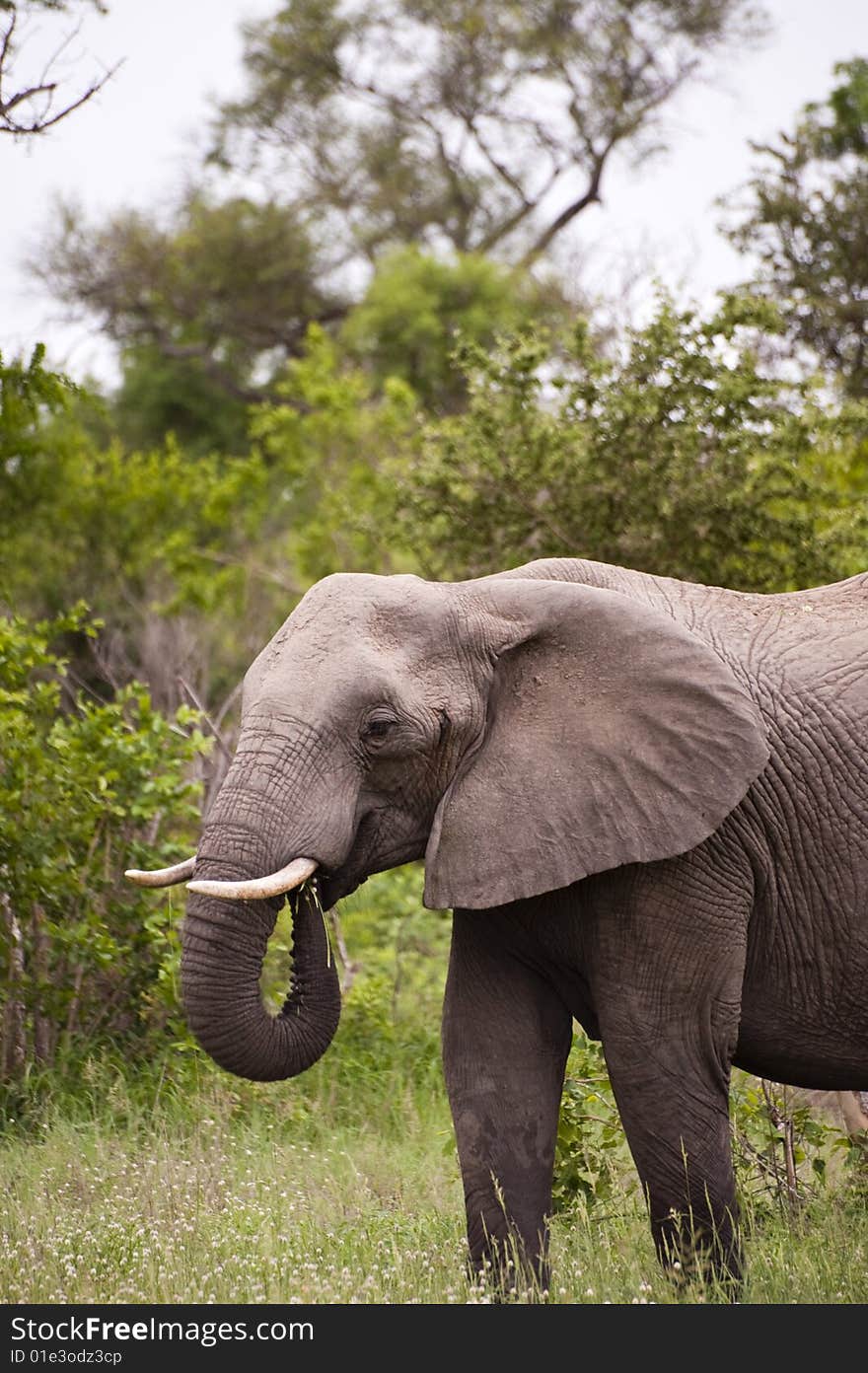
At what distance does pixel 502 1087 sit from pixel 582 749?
3.24 feet

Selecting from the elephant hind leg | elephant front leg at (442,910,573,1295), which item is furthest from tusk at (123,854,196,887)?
the elephant hind leg

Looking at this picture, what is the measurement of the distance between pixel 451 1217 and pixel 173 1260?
43.5 inches

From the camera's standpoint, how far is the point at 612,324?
13109 millimetres

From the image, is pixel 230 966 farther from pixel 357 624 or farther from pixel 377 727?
pixel 357 624

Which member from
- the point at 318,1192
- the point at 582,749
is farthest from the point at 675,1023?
the point at 318,1192

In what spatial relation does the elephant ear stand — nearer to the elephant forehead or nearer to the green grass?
the elephant forehead

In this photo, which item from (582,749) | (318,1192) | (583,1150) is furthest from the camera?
(583,1150)

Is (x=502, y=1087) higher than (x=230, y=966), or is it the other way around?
(x=230, y=966)

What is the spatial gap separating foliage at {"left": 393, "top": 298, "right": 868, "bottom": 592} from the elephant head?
550cm

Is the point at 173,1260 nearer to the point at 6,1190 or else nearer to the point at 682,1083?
the point at 6,1190

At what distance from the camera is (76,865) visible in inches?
280

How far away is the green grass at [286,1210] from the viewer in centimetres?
455

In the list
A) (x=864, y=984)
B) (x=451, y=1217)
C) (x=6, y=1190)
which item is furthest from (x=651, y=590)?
(x=6, y=1190)
